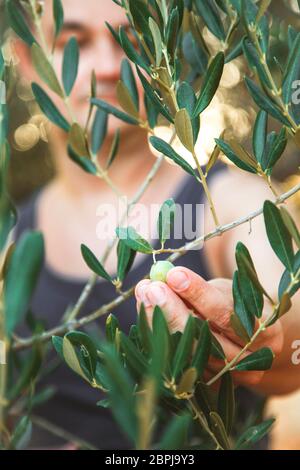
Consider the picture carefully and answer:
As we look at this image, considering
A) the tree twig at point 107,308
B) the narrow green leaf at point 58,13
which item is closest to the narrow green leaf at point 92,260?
the tree twig at point 107,308

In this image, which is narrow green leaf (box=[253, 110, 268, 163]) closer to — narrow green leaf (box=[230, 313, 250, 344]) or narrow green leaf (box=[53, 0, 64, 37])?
narrow green leaf (box=[230, 313, 250, 344])

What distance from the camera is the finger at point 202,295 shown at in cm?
58

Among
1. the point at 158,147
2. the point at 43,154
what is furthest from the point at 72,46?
the point at 43,154

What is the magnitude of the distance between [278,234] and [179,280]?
108 mm

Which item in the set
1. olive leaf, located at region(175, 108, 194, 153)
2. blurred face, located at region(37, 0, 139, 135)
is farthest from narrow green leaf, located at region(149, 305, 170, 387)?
blurred face, located at region(37, 0, 139, 135)

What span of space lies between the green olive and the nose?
0.90m

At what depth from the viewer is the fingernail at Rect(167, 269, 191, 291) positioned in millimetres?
575

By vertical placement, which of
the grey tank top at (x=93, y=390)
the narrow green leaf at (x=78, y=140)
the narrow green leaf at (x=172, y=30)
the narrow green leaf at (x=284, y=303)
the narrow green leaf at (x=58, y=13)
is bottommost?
the grey tank top at (x=93, y=390)

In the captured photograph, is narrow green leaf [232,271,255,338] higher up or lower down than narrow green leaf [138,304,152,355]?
lower down

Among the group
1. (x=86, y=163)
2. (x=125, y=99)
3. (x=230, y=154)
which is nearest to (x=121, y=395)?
(x=230, y=154)

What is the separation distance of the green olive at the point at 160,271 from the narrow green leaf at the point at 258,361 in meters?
0.12

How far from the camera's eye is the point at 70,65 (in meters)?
0.87

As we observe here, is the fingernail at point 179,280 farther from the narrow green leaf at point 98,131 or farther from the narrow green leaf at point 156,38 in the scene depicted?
the narrow green leaf at point 98,131

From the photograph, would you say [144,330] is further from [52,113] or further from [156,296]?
[52,113]
